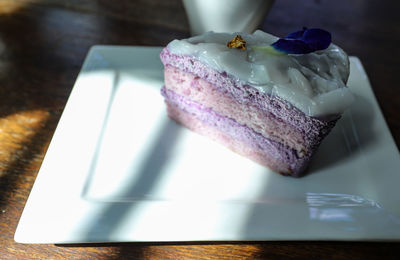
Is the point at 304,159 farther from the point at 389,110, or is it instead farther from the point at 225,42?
the point at 389,110

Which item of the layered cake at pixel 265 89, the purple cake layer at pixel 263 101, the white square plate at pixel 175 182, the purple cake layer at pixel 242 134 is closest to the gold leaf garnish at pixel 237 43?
the layered cake at pixel 265 89

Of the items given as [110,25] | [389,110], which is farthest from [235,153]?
[110,25]

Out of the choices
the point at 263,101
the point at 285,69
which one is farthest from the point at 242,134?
the point at 285,69

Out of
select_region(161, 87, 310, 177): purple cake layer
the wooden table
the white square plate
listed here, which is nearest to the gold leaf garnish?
select_region(161, 87, 310, 177): purple cake layer

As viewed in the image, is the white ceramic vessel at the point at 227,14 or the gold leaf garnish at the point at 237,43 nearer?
the gold leaf garnish at the point at 237,43

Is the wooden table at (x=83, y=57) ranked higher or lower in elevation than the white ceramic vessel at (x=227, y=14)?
lower

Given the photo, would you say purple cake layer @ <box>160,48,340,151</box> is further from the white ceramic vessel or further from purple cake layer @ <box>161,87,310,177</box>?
the white ceramic vessel

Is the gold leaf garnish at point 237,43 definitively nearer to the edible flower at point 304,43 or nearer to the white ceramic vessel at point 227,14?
the edible flower at point 304,43
